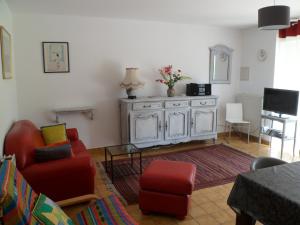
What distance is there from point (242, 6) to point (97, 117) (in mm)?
2870

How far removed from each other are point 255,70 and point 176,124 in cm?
211

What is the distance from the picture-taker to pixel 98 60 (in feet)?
14.1

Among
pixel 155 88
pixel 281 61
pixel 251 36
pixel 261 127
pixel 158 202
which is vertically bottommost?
pixel 158 202

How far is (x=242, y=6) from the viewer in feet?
11.6

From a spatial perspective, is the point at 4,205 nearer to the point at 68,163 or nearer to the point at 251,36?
the point at 68,163

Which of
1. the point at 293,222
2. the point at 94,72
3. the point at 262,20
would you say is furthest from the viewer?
the point at 94,72

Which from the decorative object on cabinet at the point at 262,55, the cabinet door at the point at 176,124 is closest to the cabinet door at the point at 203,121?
the cabinet door at the point at 176,124

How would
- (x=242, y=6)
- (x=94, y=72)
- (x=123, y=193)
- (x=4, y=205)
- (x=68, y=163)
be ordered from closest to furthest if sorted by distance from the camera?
(x=4, y=205) < (x=68, y=163) < (x=123, y=193) < (x=242, y=6) < (x=94, y=72)

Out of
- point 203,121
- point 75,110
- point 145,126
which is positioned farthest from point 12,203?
point 203,121

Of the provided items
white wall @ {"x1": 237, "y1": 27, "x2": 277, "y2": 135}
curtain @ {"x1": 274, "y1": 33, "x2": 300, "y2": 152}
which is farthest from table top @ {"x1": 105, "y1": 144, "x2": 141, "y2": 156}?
curtain @ {"x1": 274, "y1": 33, "x2": 300, "y2": 152}

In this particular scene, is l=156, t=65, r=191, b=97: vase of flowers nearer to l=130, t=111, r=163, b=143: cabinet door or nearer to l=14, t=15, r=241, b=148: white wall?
l=14, t=15, r=241, b=148: white wall

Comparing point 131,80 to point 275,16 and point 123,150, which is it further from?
point 275,16

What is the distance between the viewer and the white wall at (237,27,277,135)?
4.82 m

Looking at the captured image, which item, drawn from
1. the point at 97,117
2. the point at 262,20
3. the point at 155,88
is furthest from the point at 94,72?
the point at 262,20
